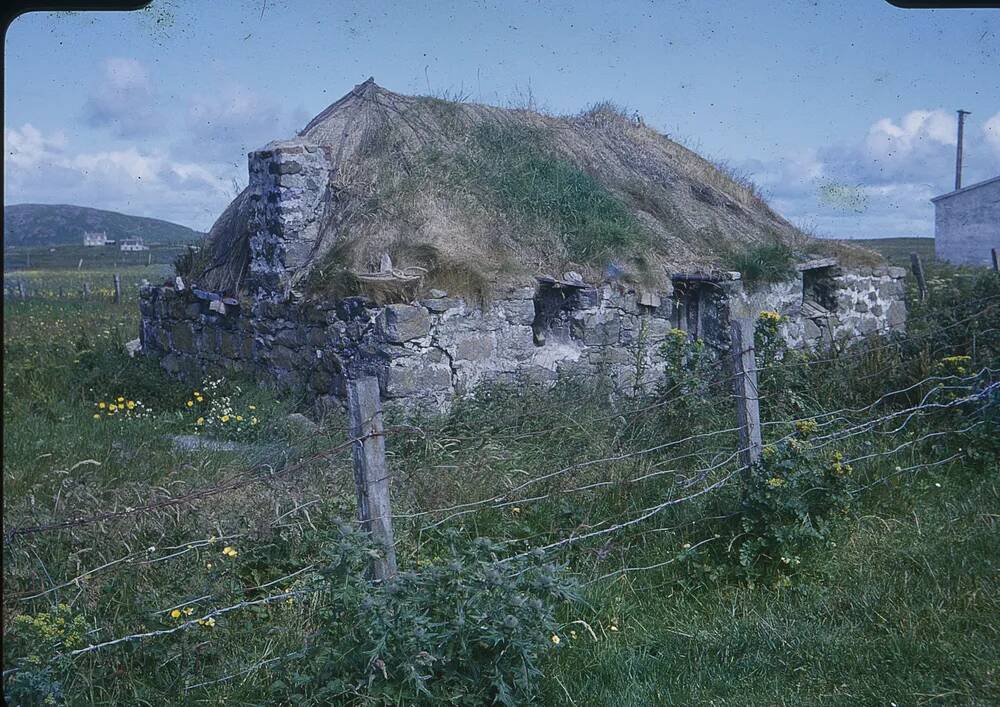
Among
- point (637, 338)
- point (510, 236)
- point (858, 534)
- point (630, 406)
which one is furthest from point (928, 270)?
point (858, 534)

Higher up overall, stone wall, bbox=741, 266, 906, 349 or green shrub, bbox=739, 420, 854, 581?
stone wall, bbox=741, 266, 906, 349

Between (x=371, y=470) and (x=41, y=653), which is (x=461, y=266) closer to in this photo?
(x=371, y=470)

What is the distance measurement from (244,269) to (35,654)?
Answer: 24.7 ft

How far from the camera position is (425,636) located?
3.17 metres

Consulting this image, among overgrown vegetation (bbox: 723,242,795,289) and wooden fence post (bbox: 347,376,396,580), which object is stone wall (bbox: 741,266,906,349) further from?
wooden fence post (bbox: 347,376,396,580)

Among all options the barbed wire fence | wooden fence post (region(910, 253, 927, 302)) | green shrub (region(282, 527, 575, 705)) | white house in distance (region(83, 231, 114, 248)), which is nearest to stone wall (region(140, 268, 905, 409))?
the barbed wire fence

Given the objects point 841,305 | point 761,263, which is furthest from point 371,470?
point 841,305

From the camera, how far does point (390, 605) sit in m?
3.27

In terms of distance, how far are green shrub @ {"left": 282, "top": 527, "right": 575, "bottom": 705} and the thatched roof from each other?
553cm

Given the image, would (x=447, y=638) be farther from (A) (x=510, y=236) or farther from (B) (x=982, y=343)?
(A) (x=510, y=236)

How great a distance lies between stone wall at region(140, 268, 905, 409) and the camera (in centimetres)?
845

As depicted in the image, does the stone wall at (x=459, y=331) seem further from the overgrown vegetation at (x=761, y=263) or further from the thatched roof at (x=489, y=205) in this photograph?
the thatched roof at (x=489, y=205)

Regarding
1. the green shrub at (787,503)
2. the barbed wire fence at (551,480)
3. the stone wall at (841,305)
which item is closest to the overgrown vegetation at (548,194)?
the stone wall at (841,305)

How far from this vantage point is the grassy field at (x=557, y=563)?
335 centimetres
